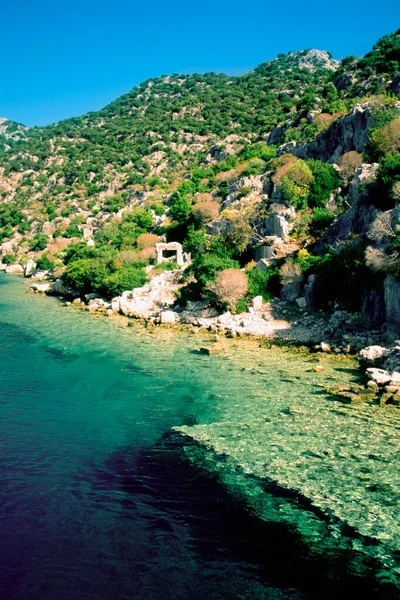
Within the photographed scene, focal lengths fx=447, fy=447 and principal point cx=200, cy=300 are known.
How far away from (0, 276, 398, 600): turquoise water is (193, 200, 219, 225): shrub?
106 feet

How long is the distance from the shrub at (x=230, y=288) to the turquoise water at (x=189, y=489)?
11577mm

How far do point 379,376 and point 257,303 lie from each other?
1383 cm

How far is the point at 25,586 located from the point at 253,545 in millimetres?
3944

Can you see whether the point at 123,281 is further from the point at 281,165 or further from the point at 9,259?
the point at 9,259

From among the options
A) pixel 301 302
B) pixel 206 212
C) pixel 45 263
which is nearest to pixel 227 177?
pixel 206 212

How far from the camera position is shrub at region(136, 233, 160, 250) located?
51.4 m

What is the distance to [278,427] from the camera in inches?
528

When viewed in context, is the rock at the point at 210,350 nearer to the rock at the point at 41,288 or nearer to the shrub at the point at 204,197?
the rock at the point at 41,288

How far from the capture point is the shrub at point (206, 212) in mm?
49031

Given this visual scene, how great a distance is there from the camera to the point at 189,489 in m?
10.1

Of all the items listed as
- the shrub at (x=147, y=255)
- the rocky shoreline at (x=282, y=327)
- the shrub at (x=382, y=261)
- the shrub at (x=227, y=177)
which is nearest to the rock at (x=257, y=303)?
the rocky shoreline at (x=282, y=327)

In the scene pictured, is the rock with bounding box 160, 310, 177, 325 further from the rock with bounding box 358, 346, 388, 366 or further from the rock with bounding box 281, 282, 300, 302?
the rock with bounding box 358, 346, 388, 366

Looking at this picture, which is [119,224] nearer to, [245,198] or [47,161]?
[245,198]

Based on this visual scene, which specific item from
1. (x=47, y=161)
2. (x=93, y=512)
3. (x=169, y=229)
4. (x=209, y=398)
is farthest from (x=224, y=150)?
(x=93, y=512)
